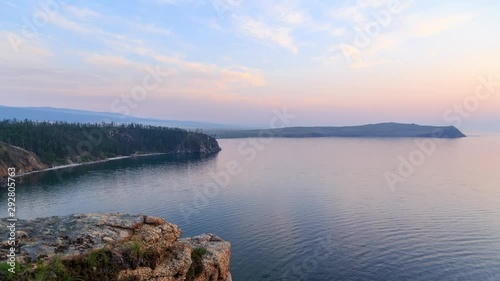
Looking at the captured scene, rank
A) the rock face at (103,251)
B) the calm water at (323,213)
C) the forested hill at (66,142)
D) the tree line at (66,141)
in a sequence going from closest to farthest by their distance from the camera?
1. the rock face at (103,251)
2. the calm water at (323,213)
3. the forested hill at (66,142)
4. the tree line at (66,141)

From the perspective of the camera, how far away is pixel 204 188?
88188 millimetres

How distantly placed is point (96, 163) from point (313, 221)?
4833 inches

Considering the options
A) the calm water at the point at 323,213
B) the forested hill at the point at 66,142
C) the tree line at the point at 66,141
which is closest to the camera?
the calm water at the point at 323,213

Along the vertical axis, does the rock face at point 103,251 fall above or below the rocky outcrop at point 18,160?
above

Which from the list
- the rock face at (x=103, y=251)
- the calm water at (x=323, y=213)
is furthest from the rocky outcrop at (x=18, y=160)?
the rock face at (x=103, y=251)

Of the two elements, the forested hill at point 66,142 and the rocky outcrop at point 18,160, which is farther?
the forested hill at point 66,142

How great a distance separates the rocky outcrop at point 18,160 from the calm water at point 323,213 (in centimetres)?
1222

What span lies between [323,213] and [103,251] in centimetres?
5043

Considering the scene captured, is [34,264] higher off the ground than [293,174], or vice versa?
[34,264]

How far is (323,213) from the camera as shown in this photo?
60.0m

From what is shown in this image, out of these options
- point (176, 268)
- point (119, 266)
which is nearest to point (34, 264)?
point (119, 266)

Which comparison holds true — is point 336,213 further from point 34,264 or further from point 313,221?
point 34,264

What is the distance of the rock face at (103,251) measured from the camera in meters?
13.5

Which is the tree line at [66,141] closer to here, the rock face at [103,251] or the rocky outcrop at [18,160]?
the rocky outcrop at [18,160]
